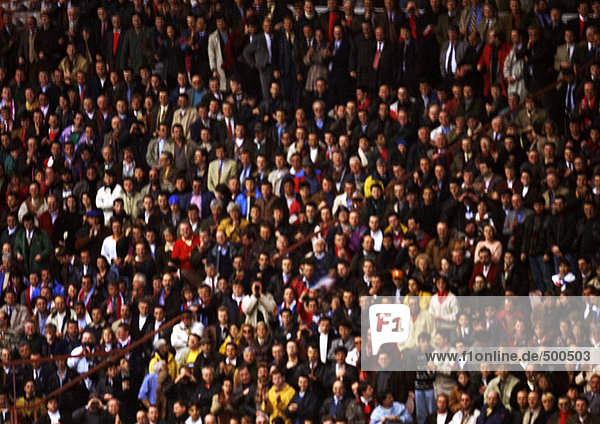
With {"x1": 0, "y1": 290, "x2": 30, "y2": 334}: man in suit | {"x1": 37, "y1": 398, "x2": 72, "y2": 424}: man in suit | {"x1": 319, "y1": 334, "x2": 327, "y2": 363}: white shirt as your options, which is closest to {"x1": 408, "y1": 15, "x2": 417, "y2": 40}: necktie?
{"x1": 319, "y1": 334, "x2": 327, "y2": 363}: white shirt

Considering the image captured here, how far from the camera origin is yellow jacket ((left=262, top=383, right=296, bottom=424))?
15.6 meters

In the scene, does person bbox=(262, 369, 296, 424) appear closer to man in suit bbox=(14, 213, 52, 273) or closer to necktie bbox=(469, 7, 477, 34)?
man in suit bbox=(14, 213, 52, 273)

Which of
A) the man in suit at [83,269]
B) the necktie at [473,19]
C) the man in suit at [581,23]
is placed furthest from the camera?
the necktie at [473,19]

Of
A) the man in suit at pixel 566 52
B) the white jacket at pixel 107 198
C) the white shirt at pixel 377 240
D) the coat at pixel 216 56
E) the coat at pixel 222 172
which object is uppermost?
the coat at pixel 216 56

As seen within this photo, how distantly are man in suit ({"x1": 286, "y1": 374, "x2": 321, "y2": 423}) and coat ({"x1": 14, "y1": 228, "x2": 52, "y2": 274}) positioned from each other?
397 centimetres

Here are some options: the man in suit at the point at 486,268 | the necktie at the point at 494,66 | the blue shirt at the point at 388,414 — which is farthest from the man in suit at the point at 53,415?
the necktie at the point at 494,66

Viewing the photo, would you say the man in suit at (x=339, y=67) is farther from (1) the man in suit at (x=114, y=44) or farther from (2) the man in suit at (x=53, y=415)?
(2) the man in suit at (x=53, y=415)

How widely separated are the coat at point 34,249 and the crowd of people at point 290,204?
0.03 metres

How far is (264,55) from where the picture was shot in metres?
19.2

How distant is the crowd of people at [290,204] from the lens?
15719 mm

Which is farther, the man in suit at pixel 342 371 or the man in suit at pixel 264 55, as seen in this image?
the man in suit at pixel 264 55

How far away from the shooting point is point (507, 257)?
16.3m

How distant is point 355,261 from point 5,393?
13.3 feet

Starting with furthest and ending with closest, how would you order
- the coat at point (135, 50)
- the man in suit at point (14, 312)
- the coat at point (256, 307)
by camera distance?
1. the coat at point (135, 50)
2. the man in suit at point (14, 312)
3. the coat at point (256, 307)
